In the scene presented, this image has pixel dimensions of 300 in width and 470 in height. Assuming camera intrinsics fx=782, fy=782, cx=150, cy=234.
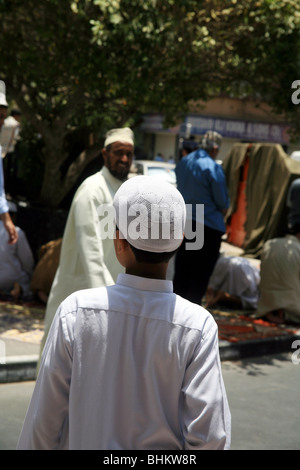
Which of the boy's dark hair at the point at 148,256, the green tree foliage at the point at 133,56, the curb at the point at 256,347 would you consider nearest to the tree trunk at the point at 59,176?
the green tree foliage at the point at 133,56

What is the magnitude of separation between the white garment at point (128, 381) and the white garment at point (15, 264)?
23.8ft

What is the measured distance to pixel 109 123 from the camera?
36.7 feet

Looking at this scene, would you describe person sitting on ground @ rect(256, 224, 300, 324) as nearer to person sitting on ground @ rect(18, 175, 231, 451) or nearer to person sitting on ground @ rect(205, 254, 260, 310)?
person sitting on ground @ rect(205, 254, 260, 310)

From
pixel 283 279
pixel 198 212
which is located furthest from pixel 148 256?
pixel 283 279

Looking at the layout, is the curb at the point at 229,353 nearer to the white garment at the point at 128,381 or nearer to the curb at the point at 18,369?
the curb at the point at 18,369

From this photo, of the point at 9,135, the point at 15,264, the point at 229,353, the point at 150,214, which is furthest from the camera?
the point at 9,135

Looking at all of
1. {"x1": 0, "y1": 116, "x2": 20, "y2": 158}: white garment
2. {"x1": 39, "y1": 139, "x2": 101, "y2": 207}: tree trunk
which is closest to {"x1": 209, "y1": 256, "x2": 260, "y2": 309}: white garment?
{"x1": 39, "y1": 139, "x2": 101, "y2": 207}: tree trunk

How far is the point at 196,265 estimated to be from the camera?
26.8ft

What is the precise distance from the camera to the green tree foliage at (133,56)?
8367 millimetres

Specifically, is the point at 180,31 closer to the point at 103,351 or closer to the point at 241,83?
the point at 241,83

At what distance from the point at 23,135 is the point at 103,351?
32.2 feet

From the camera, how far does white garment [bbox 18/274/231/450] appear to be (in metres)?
2.24

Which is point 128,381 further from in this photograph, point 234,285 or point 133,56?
point 234,285

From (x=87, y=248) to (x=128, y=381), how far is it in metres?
2.46
